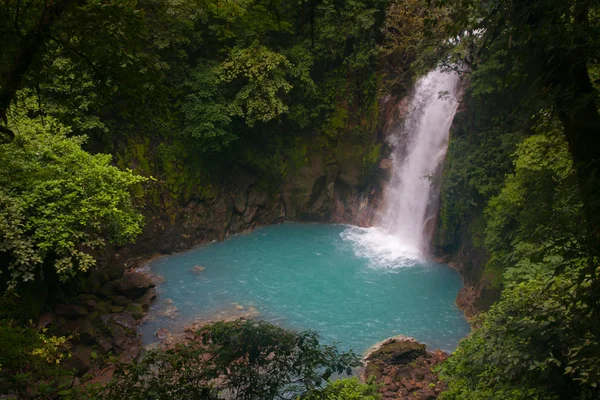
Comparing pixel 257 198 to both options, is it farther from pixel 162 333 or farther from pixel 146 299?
pixel 162 333

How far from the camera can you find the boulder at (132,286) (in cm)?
1227

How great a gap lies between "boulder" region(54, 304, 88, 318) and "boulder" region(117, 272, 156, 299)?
180cm

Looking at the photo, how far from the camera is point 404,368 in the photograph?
9.75 m

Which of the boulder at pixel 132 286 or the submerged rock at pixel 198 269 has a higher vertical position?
the submerged rock at pixel 198 269

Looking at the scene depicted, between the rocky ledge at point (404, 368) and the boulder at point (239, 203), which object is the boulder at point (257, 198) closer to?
the boulder at point (239, 203)

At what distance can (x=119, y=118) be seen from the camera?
1471 cm

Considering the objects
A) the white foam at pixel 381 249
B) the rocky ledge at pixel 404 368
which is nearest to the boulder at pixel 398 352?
the rocky ledge at pixel 404 368

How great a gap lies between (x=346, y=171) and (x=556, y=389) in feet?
46.6

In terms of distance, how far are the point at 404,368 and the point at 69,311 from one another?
805cm

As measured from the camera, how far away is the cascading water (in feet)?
52.2

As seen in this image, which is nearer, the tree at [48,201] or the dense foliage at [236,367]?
the dense foliage at [236,367]

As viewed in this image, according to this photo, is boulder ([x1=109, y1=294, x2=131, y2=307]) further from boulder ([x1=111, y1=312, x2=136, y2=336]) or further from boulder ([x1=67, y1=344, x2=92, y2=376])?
boulder ([x1=67, y1=344, x2=92, y2=376])

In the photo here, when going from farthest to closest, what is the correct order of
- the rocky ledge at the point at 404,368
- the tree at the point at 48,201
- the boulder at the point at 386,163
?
the boulder at the point at 386,163
the rocky ledge at the point at 404,368
the tree at the point at 48,201

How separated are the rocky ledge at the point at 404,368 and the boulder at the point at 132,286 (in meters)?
6.78
